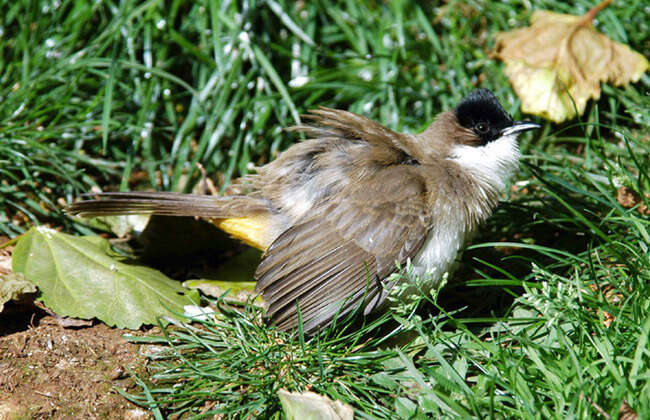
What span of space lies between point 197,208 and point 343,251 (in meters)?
1.12

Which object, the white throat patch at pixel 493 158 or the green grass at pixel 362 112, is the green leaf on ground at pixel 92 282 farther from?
the white throat patch at pixel 493 158

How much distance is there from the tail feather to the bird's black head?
1526mm

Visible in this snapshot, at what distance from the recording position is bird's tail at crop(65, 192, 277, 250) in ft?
14.5

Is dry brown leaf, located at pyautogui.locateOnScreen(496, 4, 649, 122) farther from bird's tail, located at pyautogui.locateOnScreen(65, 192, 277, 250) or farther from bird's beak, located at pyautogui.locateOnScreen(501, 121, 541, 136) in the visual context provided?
bird's tail, located at pyautogui.locateOnScreen(65, 192, 277, 250)

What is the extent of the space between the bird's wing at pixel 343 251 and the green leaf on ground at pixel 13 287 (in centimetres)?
137

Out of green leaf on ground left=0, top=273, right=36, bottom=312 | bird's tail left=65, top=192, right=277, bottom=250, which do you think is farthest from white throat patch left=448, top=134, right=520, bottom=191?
green leaf on ground left=0, top=273, right=36, bottom=312

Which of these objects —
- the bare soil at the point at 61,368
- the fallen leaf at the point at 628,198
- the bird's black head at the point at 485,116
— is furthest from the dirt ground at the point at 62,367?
the fallen leaf at the point at 628,198

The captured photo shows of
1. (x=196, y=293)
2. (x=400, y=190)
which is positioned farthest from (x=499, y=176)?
(x=196, y=293)

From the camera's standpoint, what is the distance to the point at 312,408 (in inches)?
127

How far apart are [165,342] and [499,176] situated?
2.41 meters

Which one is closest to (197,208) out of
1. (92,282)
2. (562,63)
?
(92,282)

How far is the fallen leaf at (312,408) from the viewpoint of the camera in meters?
3.17

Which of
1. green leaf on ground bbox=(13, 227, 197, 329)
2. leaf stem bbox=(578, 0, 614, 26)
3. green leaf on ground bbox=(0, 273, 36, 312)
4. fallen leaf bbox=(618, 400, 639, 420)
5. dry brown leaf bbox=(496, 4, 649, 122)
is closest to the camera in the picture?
fallen leaf bbox=(618, 400, 639, 420)

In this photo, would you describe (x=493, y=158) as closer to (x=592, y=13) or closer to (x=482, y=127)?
(x=482, y=127)
